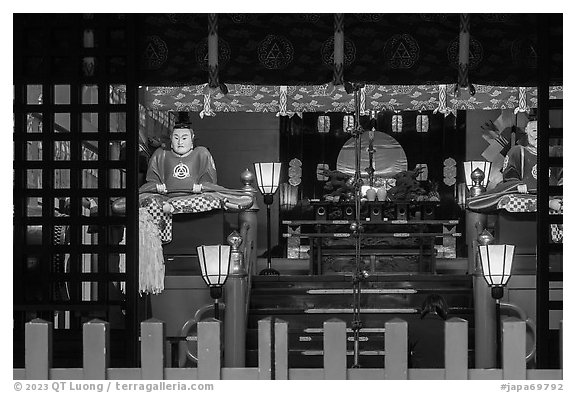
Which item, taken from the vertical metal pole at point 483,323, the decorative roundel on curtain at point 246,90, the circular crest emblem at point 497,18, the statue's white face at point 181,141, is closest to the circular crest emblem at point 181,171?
the statue's white face at point 181,141

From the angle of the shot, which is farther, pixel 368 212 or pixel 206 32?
pixel 368 212

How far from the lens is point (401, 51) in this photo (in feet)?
20.2

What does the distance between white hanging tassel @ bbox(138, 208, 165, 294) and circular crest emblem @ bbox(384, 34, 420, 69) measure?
2795 mm

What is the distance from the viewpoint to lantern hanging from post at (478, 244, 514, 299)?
22.7ft

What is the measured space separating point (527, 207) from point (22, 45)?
531 cm

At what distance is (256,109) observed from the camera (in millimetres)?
10484

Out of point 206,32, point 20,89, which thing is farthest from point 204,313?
point 20,89

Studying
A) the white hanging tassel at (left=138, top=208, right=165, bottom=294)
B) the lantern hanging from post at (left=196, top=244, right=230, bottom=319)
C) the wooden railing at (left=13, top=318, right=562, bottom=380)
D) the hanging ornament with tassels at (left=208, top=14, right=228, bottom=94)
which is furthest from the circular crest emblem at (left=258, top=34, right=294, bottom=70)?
the wooden railing at (left=13, top=318, right=562, bottom=380)

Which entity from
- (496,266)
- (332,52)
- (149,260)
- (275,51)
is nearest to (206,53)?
(275,51)

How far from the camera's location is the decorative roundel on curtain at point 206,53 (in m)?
6.30

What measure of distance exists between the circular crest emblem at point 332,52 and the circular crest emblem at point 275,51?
0.25m

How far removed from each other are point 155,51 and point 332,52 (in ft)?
3.63

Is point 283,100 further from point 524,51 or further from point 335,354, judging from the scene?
point 335,354
